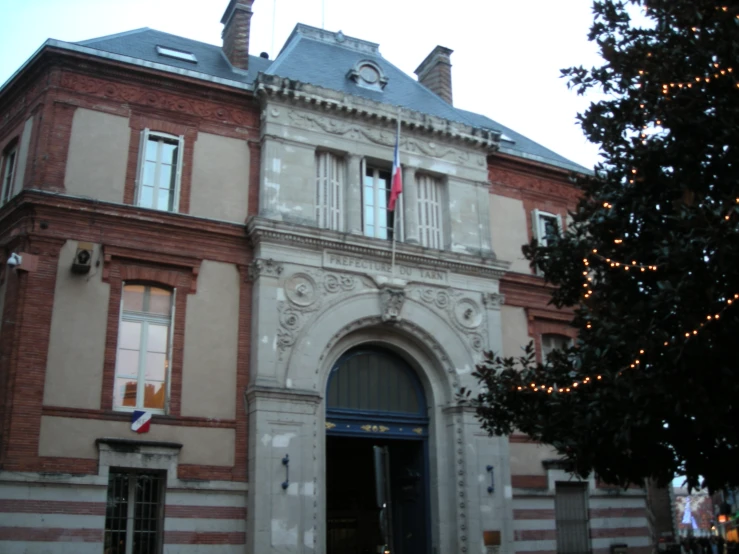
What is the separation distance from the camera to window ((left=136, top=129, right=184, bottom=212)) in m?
18.0

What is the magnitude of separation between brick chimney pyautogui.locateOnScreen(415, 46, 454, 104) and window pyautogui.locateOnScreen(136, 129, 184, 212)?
387 inches

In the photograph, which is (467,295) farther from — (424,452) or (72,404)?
(72,404)

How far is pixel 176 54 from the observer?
Answer: 2062 centimetres

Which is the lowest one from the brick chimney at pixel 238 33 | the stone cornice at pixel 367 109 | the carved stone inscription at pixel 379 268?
the carved stone inscription at pixel 379 268

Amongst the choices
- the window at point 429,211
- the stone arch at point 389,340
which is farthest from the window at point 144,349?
the window at point 429,211

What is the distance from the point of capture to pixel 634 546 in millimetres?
21062

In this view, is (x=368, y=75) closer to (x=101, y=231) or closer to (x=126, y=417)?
(x=101, y=231)

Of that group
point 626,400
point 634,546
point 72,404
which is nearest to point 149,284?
point 72,404

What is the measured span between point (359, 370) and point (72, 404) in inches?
259

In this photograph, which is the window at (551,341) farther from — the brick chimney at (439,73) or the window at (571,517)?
the brick chimney at (439,73)

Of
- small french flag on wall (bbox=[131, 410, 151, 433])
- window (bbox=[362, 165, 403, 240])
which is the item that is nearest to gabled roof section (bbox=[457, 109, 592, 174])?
window (bbox=[362, 165, 403, 240])

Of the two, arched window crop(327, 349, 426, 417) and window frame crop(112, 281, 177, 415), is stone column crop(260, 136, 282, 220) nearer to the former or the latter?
window frame crop(112, 281, 177, 415)

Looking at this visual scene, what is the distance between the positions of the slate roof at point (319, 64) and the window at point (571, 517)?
29.3ft

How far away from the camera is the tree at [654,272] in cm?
1042
